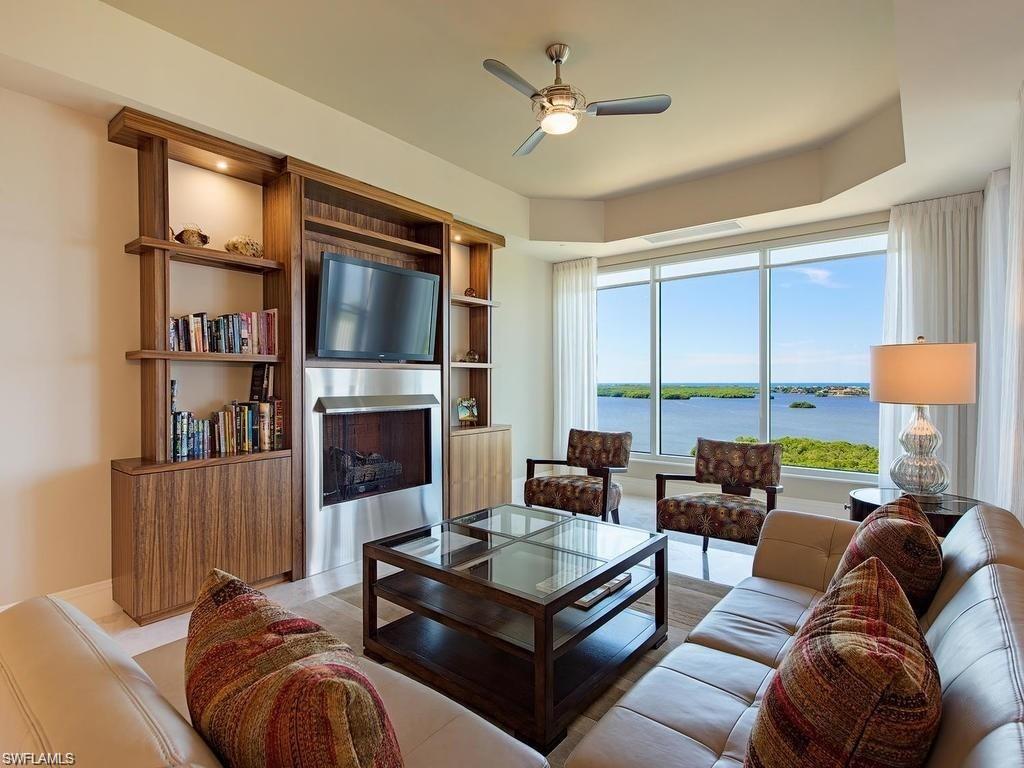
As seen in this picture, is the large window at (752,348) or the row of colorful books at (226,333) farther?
the large window at (752,348)

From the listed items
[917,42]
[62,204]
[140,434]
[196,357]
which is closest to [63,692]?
[196,357]

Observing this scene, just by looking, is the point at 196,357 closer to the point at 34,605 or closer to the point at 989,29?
the point at 34,605

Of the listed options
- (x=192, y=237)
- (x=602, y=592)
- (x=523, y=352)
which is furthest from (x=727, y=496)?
(x=192, y=237)

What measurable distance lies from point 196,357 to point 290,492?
970 mm

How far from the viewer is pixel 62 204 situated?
2.68 metres

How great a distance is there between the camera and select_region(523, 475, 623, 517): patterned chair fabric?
403 centimetres

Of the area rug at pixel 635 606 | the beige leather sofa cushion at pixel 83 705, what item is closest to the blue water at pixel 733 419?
the area rug at pixel 635 606

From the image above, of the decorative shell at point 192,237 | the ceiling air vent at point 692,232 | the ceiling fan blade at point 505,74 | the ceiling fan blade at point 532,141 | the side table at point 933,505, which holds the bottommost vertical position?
the side table at point 933,505

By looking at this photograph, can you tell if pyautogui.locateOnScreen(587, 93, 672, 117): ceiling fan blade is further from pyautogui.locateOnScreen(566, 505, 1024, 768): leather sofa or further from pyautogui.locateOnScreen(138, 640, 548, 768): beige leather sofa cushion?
pyautogui.locateOnScreen(138, 640, 548, 768): beige leather sofa cushion

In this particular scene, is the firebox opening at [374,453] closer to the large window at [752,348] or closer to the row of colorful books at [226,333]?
the row of colorful books at [226,333]

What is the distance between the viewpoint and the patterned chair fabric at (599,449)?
14.7 ft

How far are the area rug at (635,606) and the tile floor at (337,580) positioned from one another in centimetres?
13

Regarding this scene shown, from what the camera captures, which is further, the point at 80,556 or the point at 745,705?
the point at 80,556

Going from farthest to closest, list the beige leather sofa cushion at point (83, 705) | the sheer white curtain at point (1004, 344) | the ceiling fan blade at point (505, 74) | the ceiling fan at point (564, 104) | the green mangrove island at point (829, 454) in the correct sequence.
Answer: the green mangrove island at point (829, 454) → the ceiling fan at point (564, 104) → the sheer white curtain at point (1004, 344) → the ceiling fan blade at point (505, 74) → the beige leather sofa cushion at point (83, 705)
